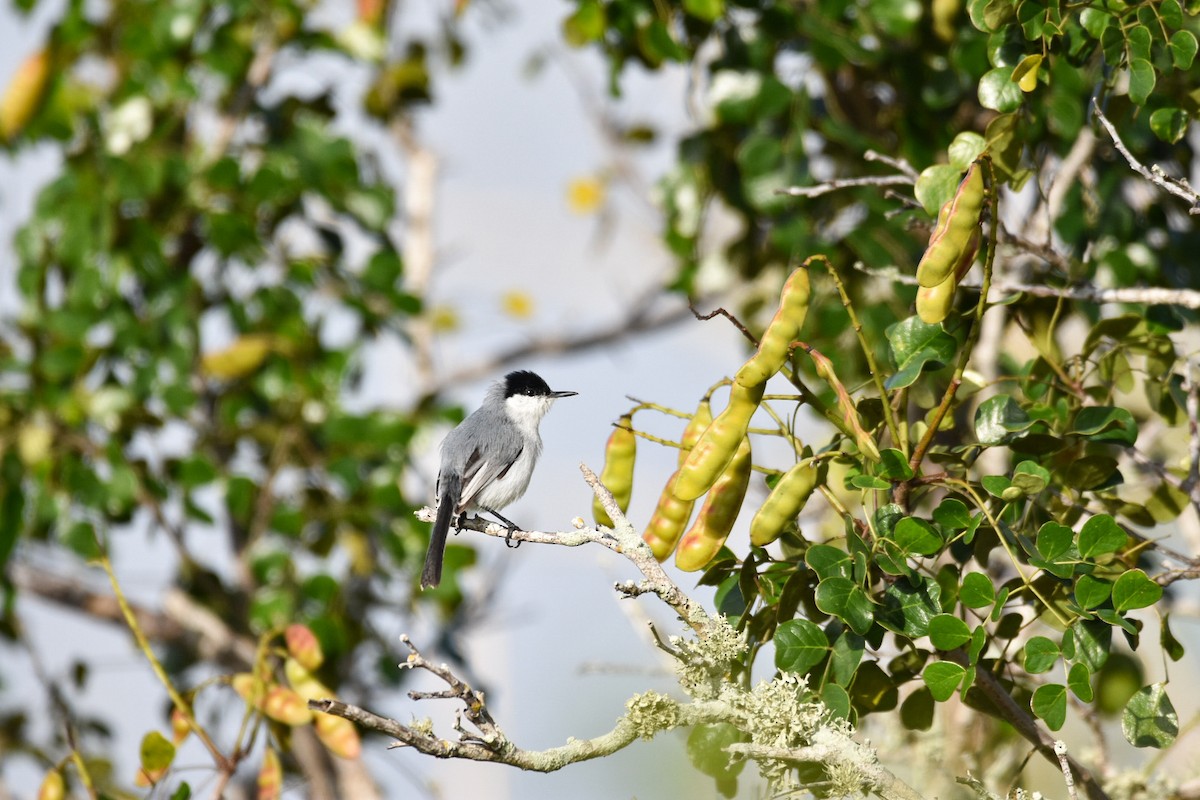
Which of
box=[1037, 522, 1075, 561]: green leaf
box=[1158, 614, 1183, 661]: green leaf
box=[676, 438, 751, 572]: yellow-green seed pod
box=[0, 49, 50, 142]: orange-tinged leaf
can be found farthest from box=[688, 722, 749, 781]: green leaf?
box=[0, 49, 50, 142]: orange-tinged leaf

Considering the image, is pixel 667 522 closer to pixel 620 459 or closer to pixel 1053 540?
pixel 620 459

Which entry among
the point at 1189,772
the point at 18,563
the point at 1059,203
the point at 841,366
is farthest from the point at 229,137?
the point at 1189,772

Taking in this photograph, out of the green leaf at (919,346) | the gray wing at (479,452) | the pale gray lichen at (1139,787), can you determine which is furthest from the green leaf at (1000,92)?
the gray wing at (479,452)

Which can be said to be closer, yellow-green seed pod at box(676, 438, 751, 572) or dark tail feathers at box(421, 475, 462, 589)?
yellow-green seed pod at box(676, 438, 751, 572)

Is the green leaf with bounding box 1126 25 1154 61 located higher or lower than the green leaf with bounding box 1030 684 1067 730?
higher

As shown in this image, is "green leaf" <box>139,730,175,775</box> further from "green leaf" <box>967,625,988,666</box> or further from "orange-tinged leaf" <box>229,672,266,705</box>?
"green leaf" <box>967,625,988,666</box>

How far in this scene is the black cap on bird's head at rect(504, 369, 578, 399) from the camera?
171 inches

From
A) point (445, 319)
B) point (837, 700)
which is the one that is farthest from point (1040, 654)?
point (445, 319)

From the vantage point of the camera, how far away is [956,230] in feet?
5.07

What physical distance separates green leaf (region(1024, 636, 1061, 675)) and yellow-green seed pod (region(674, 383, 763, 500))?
0.48 metres

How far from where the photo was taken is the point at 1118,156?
2523 millimetres

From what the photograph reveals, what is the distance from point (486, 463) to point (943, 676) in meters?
2.22

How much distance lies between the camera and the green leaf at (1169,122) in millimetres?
1878

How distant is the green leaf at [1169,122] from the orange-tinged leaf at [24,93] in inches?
142
